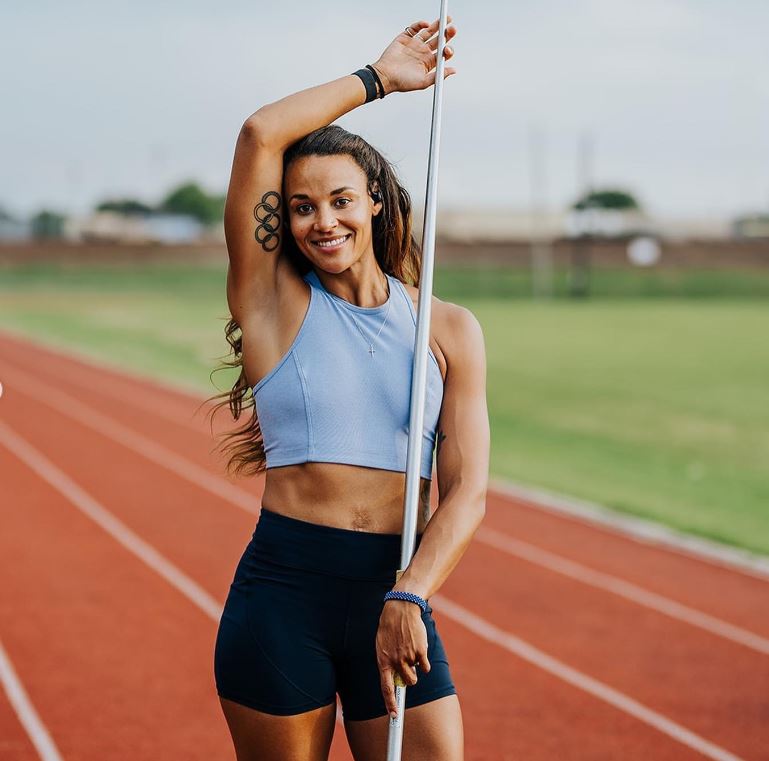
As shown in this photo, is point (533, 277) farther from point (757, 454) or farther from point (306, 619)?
point (306, 619)

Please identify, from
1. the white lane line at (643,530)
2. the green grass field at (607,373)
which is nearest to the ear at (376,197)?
the green grass field at (607,373)

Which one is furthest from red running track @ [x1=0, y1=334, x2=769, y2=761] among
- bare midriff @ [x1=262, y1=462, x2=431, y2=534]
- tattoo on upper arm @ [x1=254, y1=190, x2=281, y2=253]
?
tattoo on upper arm @ [x1=254, y1=190, x2=281, y2=253]

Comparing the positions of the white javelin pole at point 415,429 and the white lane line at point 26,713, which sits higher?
the white javelin pole at point 415,429

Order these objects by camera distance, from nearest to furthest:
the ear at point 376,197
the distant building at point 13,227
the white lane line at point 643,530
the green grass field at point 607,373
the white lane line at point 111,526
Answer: the ear at point 376,197 < the white lane line at point 111,526 < the white lane line at point 643,530 < the green grass field at point 607,373 < the distant building at point 13,227

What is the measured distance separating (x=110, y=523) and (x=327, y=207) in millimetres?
7344

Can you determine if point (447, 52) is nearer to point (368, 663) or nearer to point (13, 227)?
point (368, 663)

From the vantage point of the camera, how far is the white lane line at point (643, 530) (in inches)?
342

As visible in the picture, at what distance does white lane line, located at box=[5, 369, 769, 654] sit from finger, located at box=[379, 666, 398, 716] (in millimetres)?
4709

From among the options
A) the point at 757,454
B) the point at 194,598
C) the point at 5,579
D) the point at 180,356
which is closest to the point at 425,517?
the point at 194,598

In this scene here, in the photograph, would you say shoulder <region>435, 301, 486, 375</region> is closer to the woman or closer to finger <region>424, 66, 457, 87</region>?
the woman

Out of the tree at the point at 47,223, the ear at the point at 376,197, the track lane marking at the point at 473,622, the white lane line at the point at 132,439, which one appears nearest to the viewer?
the ear at the point at 376,197

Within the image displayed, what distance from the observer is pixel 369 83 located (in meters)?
2.69

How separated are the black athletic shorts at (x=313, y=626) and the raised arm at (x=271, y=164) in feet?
1.60

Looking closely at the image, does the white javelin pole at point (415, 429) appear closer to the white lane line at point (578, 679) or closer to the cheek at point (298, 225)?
the cheek at point (298, 225)
